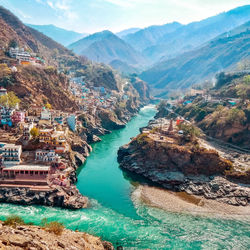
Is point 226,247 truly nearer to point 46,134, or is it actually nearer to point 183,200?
point 183,200

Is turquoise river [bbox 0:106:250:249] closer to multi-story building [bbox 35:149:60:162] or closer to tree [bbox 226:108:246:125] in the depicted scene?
multi-story building [bbox 35:149:60:162]

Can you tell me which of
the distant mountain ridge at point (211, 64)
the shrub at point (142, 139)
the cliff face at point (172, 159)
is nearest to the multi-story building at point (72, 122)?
the cliff face at point (172, 159)

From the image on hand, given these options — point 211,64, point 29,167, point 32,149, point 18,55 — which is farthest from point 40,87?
point 211,64

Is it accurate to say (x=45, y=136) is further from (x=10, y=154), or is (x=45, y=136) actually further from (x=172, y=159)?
(x=172, y=159)

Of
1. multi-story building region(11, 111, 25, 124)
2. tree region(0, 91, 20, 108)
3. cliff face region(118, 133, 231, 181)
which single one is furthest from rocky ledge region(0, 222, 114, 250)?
tree region(0, 91, 20, 108)

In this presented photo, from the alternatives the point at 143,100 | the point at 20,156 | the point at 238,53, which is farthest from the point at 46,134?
the point at 238,53

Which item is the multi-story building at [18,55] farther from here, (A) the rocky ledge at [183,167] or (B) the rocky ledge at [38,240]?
(B) the rocky ledge at [38,240]
